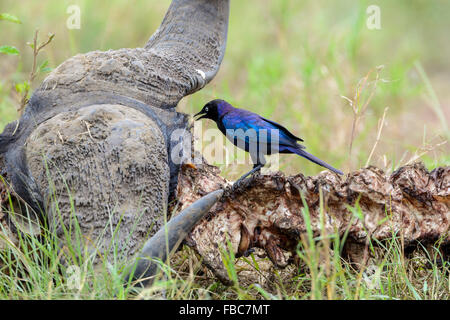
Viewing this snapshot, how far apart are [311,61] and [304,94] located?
82 centimetres

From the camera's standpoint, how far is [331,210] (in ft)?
9.16

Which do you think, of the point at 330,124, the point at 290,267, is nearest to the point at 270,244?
the point at 290,267

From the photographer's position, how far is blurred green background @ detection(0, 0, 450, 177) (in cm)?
544

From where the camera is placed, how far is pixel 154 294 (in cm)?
246

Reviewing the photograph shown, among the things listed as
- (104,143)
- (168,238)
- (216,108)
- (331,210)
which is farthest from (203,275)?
(216,108)

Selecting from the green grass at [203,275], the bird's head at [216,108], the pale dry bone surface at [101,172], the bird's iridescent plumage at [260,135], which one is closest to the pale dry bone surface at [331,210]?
the green grass at [203,275]

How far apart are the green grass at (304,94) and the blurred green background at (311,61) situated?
18 mm

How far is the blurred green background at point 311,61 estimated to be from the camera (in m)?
5.44

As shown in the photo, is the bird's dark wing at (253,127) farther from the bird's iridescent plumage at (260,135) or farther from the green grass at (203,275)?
the green grass at (203,275)

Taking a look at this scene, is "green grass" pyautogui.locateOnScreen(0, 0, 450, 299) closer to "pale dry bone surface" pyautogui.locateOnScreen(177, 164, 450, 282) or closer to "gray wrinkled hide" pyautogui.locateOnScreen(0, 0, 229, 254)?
"pale dry bone surface" pyautogui.locateOnScreen(177, 164, 450, 282)

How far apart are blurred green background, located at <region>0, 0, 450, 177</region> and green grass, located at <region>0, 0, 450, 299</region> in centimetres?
2

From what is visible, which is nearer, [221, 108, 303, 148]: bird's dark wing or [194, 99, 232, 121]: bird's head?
[221, 108, 303, 148]: bird's dark wing

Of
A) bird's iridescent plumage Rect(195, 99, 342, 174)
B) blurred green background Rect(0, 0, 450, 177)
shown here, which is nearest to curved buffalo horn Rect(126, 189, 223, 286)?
bird's iridescent plumage Rect(195, 99, 342, 174)
